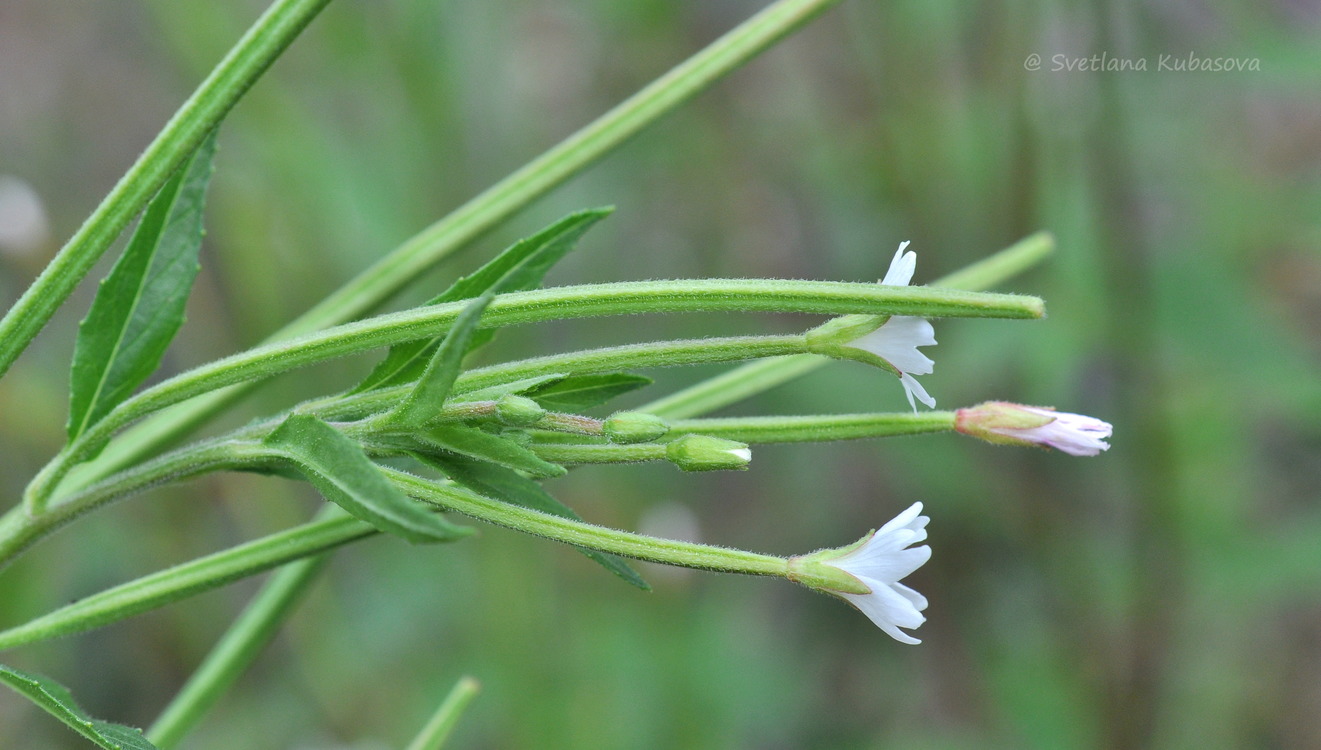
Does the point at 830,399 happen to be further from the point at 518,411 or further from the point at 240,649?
the point at 518,411

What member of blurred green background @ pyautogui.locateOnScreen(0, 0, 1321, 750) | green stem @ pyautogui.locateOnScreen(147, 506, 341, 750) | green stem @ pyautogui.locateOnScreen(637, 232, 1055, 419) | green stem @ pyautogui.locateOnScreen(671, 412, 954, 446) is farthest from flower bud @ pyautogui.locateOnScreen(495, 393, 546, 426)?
blurred green background @ pyautogui.locateOnScreen(0, 0, 1321, 750)

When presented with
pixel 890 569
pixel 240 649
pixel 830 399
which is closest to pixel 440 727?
pixel 240 649

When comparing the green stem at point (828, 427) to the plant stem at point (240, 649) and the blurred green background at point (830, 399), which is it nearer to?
the plant stem at point (240, 649)

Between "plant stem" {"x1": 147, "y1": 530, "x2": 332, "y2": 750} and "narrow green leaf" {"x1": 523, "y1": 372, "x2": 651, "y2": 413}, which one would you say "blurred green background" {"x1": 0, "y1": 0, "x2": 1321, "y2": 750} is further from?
"narrow green leaf" {"x1": 523, "y1": 372, "x2": 651, "y2": 413}

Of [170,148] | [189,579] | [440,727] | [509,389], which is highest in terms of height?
[170,148]

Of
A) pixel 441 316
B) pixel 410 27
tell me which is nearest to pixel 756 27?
pixel 441 316

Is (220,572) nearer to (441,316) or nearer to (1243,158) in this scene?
(441,316)
